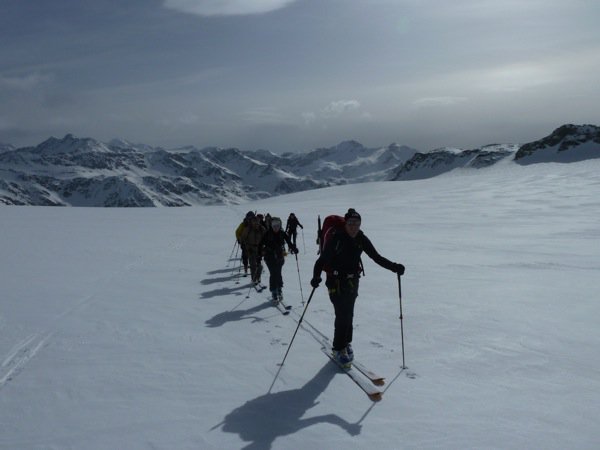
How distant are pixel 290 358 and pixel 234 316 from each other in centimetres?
312

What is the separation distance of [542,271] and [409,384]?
10.1 m

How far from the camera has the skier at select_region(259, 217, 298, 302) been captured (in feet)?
39.1

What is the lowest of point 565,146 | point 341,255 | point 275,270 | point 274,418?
point 274,418

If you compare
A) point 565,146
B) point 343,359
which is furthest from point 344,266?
point 565,146

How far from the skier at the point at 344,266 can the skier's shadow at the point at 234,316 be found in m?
3.28

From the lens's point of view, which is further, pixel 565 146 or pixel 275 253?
pixel 565 146

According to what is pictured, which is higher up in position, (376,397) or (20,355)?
(20,355)

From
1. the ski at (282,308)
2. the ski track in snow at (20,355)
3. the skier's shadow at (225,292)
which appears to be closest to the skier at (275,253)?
the ski at (282,308)

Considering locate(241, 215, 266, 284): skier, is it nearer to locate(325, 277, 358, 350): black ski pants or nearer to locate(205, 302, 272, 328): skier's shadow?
locate(205, 302, 272, 328): skier's shadow

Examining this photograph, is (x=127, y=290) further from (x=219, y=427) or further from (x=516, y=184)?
(x=516, y=184)

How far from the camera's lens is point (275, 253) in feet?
39.2

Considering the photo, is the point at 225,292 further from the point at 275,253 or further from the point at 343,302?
the point at 343,302

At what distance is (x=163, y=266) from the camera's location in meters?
17.3

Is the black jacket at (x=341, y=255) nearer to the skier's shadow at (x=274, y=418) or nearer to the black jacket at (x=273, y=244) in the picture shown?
the skier's shadow at (x=274, y=418)
